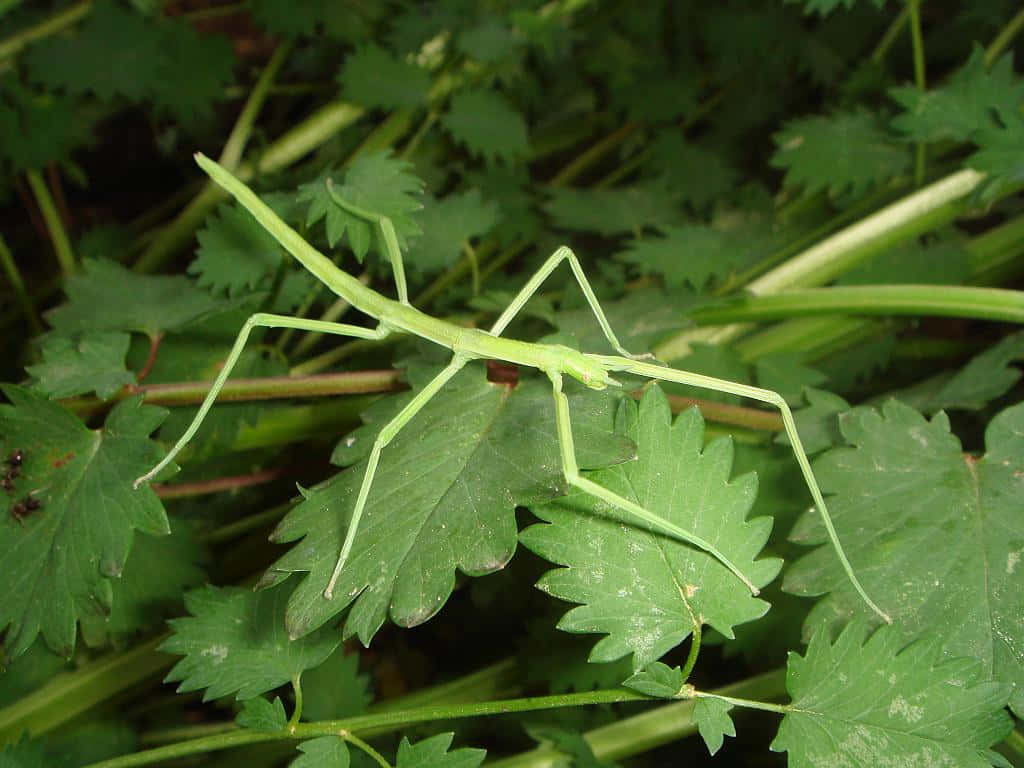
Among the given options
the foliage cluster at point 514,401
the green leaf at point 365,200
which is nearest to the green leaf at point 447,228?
the foliage cluster at point 514,401

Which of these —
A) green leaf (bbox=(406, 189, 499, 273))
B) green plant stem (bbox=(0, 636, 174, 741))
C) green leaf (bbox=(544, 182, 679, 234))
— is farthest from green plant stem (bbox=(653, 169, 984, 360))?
green plant stem (bbox=(0, 636, 174, 741))

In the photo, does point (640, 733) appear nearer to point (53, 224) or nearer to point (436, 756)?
point (436, 756)

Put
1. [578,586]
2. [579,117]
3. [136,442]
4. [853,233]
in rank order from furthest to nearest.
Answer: [579,117] < [853,233] < [136,442] < [578,586]

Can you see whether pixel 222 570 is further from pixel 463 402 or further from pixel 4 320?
pixel 4 320

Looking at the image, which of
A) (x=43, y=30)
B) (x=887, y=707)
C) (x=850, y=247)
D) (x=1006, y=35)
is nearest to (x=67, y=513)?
(x=887, y=707)

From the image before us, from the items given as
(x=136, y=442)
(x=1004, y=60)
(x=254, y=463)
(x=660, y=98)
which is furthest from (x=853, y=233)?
(x=136, y=442)

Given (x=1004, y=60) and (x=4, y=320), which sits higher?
(x=1004, y=60)
